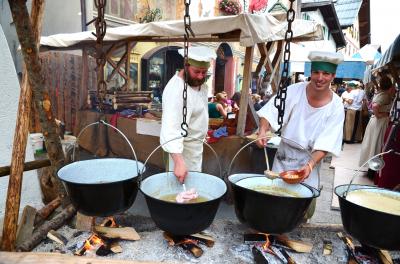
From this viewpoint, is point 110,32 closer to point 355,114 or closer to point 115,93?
point 115,93

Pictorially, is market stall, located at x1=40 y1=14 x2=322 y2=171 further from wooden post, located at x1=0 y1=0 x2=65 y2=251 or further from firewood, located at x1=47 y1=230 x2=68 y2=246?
firewood, located at x1=47 y1=230 x2=68 y2=246

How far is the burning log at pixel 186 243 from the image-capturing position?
7.50 ft

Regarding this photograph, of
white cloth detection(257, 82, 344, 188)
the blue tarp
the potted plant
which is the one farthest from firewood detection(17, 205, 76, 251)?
the blue tarp

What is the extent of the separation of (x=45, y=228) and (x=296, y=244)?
6.71 feet

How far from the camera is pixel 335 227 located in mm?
2666

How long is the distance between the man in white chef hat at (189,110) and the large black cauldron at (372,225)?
45.2 inches

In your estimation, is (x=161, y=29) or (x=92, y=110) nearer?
(x=161, y=29)

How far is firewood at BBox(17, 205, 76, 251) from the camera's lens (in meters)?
2.34

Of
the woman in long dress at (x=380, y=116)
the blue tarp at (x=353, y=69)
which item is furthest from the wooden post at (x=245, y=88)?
the blue tarp at (x=353, y=69)

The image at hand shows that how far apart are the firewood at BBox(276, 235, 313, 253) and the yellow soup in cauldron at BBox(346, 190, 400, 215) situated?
0.58 m

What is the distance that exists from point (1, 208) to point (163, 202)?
87.2 inches

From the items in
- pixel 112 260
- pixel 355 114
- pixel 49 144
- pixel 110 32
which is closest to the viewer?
pixel 112 260

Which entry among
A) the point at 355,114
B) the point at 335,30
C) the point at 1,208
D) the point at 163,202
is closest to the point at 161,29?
the point at 1,208

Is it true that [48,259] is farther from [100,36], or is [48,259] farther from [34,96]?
[100,36]
